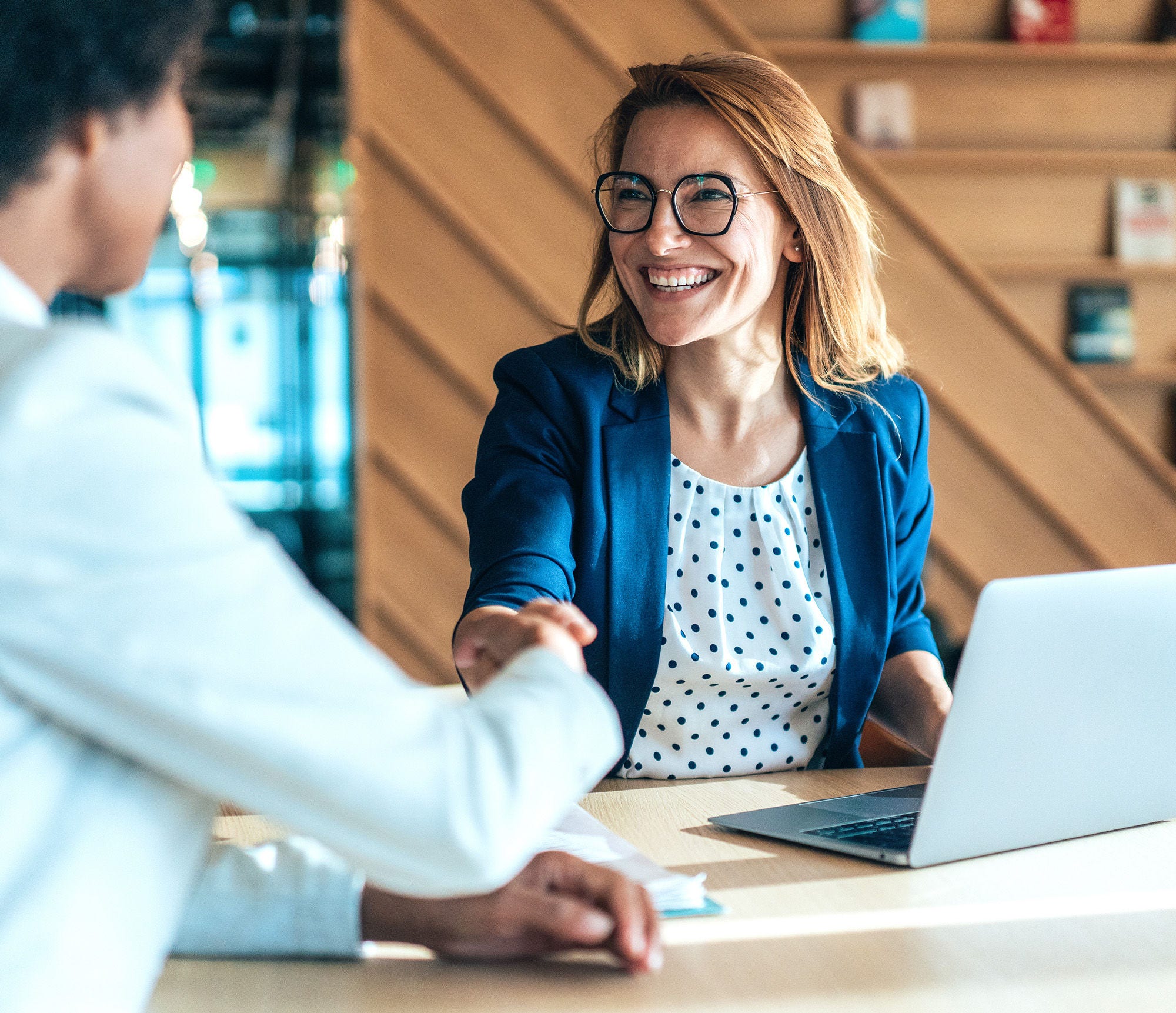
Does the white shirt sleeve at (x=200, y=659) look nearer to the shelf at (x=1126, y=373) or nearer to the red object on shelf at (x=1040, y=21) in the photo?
the shelf at (x=1126, y=373)

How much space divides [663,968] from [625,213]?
1.18 meters

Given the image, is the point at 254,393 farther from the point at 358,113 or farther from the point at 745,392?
the point at 745,392

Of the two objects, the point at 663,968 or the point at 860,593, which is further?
the point at 860,593

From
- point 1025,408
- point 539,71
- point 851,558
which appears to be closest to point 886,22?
point 539,71

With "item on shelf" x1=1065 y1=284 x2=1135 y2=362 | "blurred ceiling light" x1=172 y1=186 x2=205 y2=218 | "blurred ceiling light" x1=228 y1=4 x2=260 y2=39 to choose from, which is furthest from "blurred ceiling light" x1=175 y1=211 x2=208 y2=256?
"item on shelf" x1=1065 y1=284 x2=1135 y2=362

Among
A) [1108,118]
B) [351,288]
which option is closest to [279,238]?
[351,288]

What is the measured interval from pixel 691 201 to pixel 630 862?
1.01 m

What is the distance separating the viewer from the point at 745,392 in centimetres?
Answer: 183

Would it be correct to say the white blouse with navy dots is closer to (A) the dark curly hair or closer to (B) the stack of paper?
(B) the stack of paper

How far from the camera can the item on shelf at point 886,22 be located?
377 centimetres

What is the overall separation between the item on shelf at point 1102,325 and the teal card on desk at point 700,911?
10.8 ft

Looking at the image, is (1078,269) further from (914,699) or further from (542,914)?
(542,914)

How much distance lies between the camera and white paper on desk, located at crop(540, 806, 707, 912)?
3.22ft

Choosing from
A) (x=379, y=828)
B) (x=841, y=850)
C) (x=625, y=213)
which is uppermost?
(x=625, y=213)
